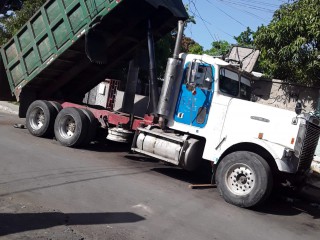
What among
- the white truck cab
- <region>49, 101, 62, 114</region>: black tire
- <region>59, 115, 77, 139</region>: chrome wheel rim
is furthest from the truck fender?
<region>49, 101, 62, 114</region>: black tire

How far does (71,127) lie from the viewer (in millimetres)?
9680

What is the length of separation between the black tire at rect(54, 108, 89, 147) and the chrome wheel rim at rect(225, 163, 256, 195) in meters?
3.73

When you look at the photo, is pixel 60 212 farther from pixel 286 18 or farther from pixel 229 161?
pixel 286 18

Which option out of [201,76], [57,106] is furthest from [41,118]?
[201,76]

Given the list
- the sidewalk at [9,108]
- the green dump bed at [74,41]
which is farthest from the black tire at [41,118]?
the sidewalk at [9,108]

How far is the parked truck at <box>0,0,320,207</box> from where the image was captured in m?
6.88

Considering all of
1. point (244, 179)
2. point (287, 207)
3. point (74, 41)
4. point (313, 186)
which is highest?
point (74, 41)

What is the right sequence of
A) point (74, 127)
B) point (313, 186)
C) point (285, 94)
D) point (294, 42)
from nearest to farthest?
1. point (313, 186)
2. point (74, 127)
3. point (294, 42)
4. point (285, 94)

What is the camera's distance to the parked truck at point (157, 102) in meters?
6.88

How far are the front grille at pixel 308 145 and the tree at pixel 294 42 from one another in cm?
309

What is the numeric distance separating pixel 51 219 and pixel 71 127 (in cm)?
513

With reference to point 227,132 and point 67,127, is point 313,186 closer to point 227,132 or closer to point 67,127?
→ point 227,132

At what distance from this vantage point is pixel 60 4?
30.2 ft

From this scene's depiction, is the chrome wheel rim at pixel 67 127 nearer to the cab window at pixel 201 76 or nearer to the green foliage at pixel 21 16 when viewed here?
the cab window at pixel 201 76
